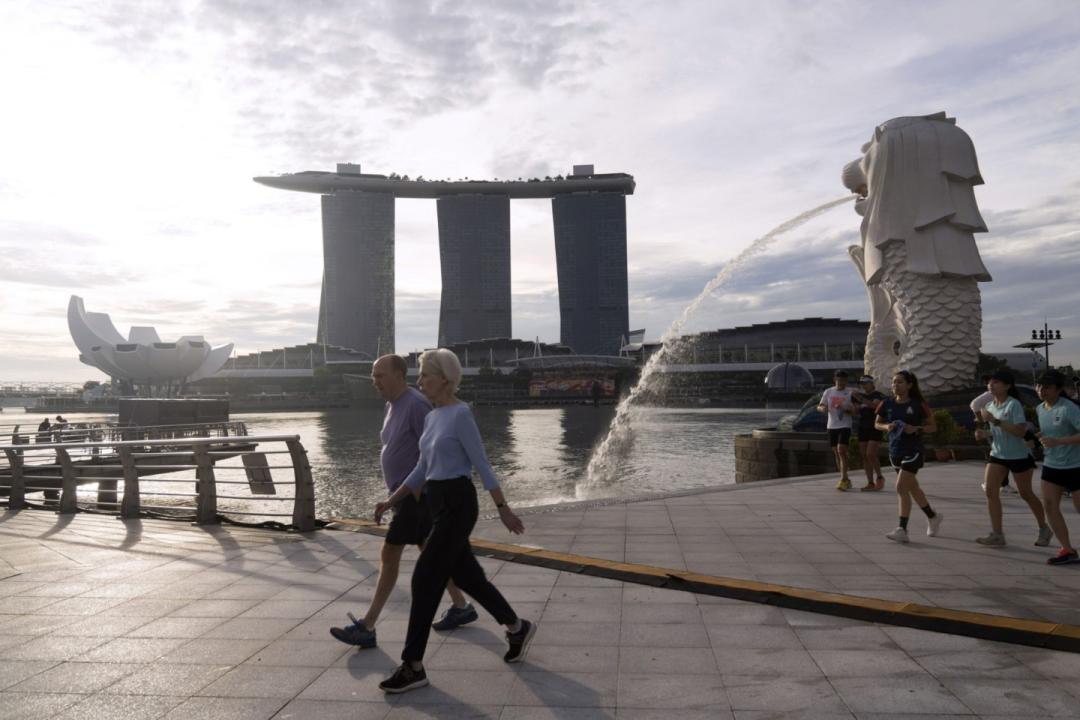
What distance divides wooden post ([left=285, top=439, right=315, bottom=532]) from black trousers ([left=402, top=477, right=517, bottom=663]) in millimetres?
3802

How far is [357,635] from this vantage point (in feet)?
12.4

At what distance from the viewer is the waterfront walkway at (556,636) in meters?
3.12

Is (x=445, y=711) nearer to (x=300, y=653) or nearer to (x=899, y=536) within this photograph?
(x=300, y=653)

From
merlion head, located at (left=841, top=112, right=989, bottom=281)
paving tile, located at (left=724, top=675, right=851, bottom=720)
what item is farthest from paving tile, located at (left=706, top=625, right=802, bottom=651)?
merlion head, located at (left=841, top=112, right=989, bottom=281)

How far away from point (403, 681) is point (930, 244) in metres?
17.2

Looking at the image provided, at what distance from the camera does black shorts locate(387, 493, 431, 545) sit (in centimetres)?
373

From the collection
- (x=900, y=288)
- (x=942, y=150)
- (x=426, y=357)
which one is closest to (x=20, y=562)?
(x=426, y=357)

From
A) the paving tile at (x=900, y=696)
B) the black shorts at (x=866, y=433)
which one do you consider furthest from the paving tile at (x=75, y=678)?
the black shorts at (x=866, y=433)

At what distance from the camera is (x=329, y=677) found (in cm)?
344

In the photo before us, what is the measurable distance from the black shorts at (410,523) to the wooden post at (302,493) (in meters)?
3.50

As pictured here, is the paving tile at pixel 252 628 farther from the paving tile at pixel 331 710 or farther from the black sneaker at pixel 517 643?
the black sneaker at pixel 517 643

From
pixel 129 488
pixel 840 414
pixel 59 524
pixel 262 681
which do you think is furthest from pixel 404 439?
pixel 840 414

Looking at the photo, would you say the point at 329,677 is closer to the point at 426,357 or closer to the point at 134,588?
the point at 426,357

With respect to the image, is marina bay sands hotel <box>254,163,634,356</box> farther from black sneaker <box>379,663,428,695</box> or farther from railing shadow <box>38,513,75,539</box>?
black sneaker <box>379,663,428,695</box>
